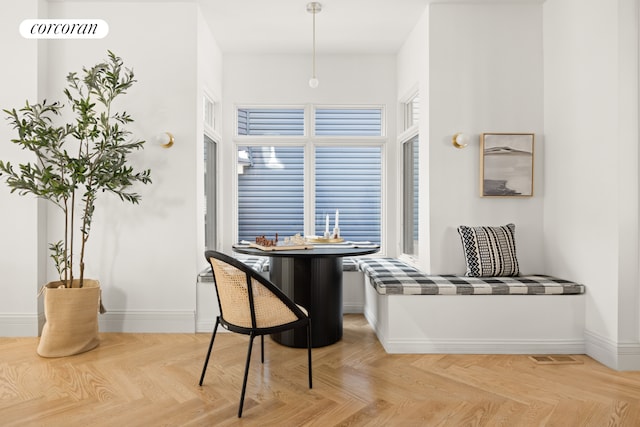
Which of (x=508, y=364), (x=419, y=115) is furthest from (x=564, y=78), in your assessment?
(x=508, y=364)

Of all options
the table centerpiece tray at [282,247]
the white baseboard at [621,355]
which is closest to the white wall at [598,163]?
the white baseboard at [621,355]

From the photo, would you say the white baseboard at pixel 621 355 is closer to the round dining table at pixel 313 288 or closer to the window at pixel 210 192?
the round dining table at pixel 313 288

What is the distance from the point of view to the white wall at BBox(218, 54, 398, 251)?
467 centimetres

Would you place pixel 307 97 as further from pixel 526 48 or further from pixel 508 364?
pixel 508 364

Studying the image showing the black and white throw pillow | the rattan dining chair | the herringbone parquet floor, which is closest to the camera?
the herringbone parquet floor

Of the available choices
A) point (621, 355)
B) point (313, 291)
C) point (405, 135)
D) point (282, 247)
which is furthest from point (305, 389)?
point (405, 135)

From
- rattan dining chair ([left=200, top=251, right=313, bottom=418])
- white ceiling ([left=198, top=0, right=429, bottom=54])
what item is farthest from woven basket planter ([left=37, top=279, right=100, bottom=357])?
white ceiling ([left=198, top=0, right=429, bottom=54])

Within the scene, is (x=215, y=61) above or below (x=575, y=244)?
above

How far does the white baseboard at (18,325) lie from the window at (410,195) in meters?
3.40

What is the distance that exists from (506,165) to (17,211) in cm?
404

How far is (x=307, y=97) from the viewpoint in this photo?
15.4ft

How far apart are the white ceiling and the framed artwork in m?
1.35

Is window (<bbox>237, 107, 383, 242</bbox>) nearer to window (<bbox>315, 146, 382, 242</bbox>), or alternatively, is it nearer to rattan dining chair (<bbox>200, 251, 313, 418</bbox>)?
window (<bbox>315, 146, 382, 242</bbox>)

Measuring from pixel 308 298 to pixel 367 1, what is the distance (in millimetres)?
2529
